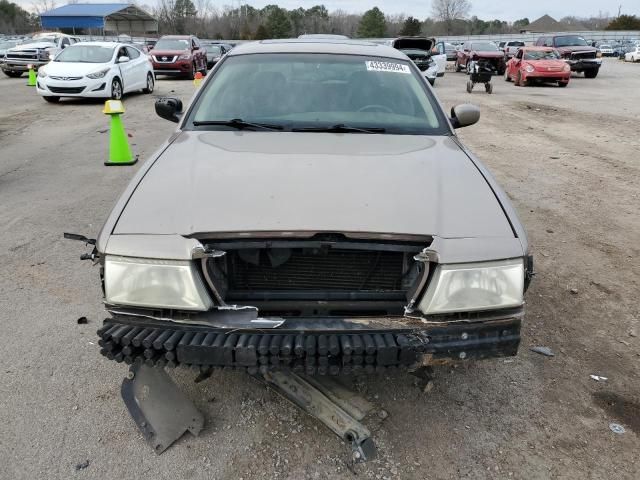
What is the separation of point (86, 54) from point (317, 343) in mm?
14096

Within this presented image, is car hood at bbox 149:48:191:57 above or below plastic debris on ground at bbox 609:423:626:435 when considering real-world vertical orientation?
above

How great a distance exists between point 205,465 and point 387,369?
95 cm

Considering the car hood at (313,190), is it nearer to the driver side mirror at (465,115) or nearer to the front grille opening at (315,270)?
the front grille opening at (315,270)

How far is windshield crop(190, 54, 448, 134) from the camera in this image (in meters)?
3.43

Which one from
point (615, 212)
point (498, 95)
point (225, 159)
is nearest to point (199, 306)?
point (225, 159)

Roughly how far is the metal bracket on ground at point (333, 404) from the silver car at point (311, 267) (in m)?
0.35

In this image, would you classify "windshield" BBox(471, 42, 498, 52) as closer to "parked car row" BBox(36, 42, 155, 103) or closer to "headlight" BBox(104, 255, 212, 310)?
"parked car row" BBox(36, 42, 155, 103)

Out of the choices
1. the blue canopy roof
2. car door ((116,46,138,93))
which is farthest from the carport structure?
car door ((116,46,138,93))

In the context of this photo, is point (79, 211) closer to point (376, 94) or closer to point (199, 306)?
point (376, 94)

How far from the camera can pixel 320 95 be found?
3.56 meters

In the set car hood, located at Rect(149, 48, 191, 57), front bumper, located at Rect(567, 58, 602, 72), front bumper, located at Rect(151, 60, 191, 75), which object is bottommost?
front bumper, located at Rect(151, 60, 191, 75)

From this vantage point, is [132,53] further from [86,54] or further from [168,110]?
[168,110]

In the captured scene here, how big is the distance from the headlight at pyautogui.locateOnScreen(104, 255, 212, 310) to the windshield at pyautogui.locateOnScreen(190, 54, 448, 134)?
1434 millimetres

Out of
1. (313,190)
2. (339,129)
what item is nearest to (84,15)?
(339,129)
